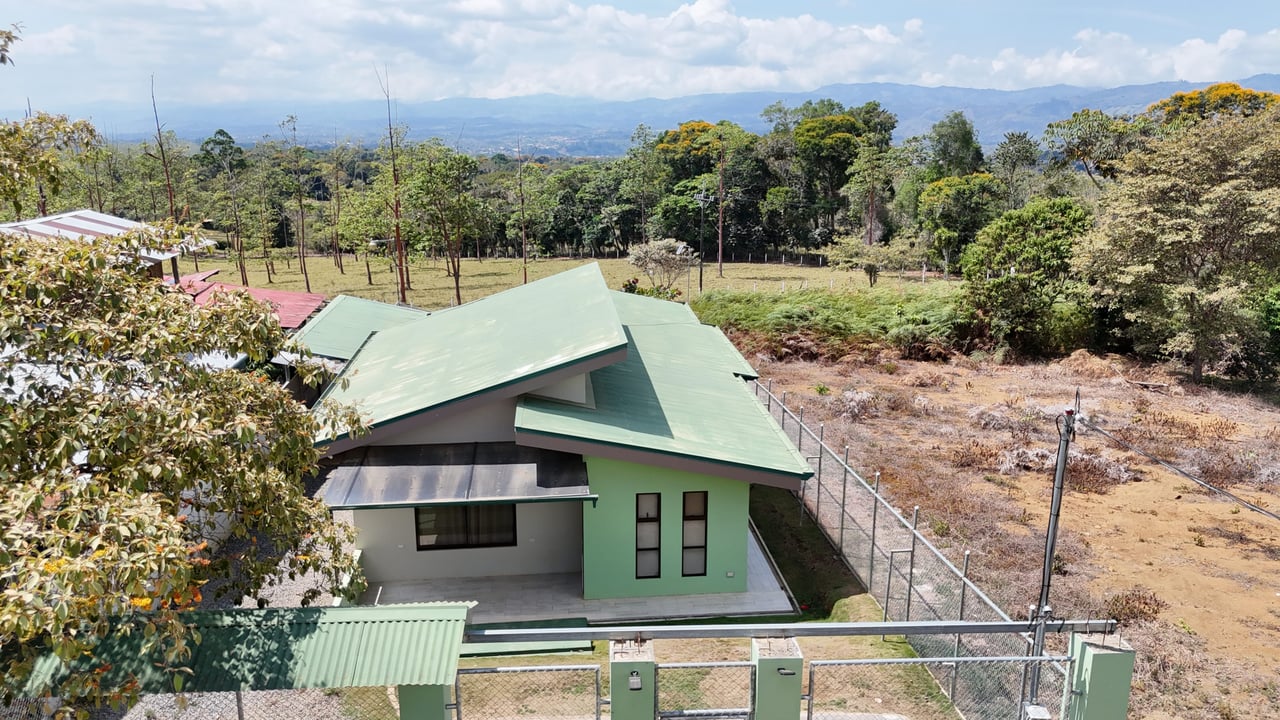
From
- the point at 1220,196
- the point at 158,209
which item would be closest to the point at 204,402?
the point at 1220,196

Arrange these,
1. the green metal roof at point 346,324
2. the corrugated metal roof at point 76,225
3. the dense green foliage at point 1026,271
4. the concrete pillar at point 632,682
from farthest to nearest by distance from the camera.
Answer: the dense green foliage at point 1026,271 → the green metal roof at point 346,324 → the corrugated metal roof at point 76,225 → the concrete pillar at point 632,682

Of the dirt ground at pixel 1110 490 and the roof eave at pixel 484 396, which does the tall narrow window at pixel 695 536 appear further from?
the dirt ground at pixel 1110 490

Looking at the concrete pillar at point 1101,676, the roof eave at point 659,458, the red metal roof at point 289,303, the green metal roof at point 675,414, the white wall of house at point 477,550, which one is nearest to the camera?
the concrete pillar at point 1101,676

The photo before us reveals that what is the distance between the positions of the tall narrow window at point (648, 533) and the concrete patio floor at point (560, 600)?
1.92 feet

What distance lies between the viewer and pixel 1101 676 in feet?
31.6

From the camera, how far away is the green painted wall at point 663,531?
1441 centimetres

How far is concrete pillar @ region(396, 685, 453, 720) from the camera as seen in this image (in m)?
8.56

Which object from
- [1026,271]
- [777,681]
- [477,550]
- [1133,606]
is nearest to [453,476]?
[477,550]

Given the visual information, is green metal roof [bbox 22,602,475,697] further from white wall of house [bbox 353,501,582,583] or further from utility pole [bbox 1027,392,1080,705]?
utility pole [bbox 1027,392,1080,705]

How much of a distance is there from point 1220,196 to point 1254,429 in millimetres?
8359

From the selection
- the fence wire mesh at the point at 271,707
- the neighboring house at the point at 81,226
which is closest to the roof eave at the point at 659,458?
the fence wire mesh at the point at 271,707

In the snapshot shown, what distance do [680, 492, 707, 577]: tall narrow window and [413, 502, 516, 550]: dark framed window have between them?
10.5 feet

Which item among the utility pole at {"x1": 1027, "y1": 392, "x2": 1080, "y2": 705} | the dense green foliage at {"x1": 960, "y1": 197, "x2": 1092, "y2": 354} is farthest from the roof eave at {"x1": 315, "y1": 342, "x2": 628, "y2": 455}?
the dense green foliage at {"x1": 960, "y1": 197, "x2": 1092, "y2": 354}

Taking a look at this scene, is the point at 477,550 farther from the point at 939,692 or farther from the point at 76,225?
the point at 76,225
